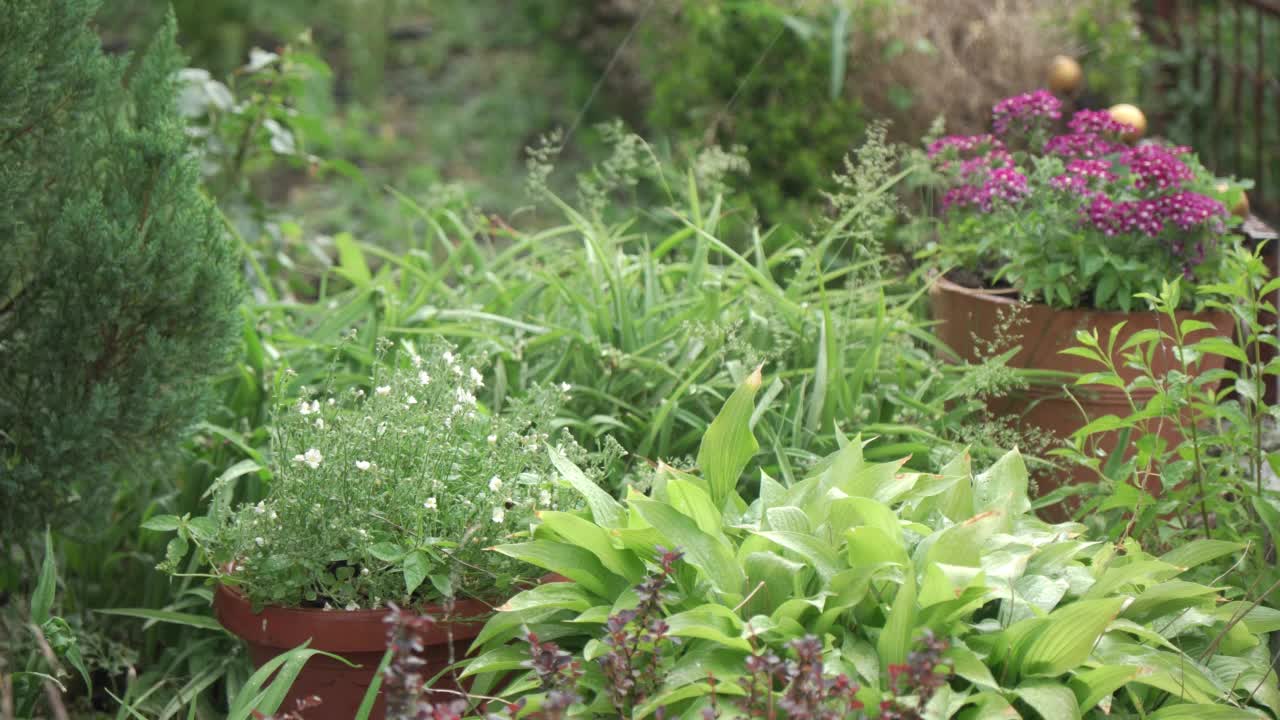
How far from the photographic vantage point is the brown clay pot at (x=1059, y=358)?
2623 millimetres

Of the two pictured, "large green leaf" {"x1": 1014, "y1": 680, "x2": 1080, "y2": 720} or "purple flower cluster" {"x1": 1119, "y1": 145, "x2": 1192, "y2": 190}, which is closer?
"large green leaf" {"x1": 1014, "y1": 680, "x2": 1080, "y2": 720}

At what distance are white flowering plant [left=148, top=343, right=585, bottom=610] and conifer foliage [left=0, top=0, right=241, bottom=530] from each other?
0.32 metres

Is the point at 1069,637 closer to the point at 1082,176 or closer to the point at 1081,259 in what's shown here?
the point at 1081,259

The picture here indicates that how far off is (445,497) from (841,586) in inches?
27.3

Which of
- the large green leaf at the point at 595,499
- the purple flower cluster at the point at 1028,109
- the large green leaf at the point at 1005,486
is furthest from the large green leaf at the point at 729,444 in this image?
the purple flower cluster at the point at 1028,109

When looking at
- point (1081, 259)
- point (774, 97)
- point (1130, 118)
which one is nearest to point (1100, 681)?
point (1081, 259)

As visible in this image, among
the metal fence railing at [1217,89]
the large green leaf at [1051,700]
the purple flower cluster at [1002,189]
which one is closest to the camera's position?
the large green leaf at [1051,700]

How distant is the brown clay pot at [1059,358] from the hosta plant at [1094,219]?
0.04 m

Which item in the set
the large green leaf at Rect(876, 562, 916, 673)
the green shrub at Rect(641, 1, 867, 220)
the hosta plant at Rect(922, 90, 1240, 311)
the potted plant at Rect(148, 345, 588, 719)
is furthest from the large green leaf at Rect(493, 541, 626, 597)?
the green shrub at Rect(641, 1, 867, 220)

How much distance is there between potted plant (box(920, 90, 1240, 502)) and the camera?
2.60m

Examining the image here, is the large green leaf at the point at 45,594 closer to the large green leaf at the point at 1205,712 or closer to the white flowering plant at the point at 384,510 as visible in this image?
the white flowering plant at the point at 384,510

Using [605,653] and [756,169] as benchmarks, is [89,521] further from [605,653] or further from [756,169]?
[756,169]

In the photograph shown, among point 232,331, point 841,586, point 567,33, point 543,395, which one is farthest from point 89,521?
point 567,33

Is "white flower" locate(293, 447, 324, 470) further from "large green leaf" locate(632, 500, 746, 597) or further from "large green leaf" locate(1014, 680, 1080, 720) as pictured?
"large green leaf" locate(1014, 680, 1080, 720)
